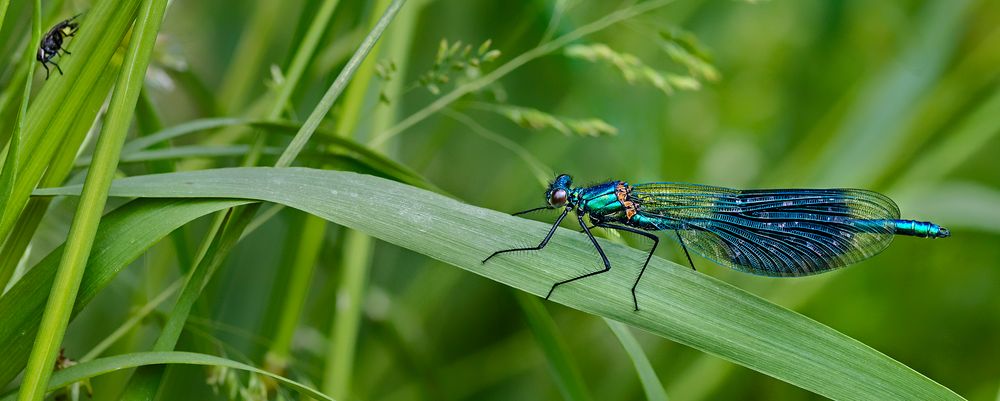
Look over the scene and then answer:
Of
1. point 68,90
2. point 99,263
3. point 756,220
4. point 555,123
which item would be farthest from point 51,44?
point 756,220

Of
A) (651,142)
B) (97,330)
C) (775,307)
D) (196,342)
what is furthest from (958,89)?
(97,330)

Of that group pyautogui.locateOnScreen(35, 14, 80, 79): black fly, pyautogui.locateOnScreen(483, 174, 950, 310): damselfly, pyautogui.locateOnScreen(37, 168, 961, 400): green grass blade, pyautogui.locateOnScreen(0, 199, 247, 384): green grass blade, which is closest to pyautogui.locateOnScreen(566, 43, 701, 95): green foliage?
pyautogui.locateOnScreen(483, 174, 950, 310): damselfly

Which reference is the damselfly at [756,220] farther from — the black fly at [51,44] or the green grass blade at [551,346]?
the black fly at [51,44]

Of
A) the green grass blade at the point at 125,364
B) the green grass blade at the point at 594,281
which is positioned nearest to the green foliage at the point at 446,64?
the green grass blade at the point at 594,281

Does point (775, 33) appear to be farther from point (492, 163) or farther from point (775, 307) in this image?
point (775, 307)

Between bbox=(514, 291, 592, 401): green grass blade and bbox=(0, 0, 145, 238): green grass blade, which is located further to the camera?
bbox=(514, 291, 592, 401): green grass blade

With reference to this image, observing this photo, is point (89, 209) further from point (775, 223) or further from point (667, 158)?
point (667, 158)

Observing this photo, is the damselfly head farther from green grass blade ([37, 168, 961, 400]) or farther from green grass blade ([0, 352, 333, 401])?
green grass blade ([0, 352, 333, 401])
